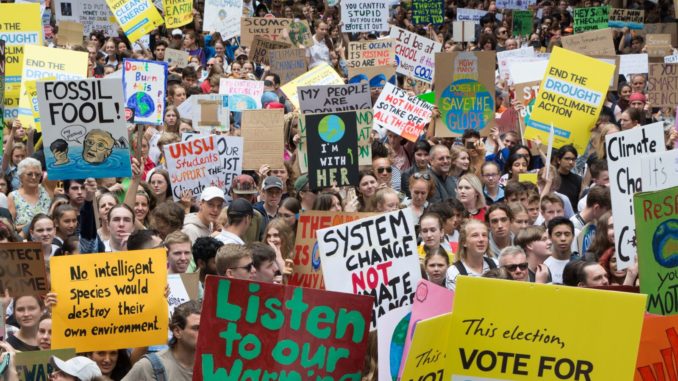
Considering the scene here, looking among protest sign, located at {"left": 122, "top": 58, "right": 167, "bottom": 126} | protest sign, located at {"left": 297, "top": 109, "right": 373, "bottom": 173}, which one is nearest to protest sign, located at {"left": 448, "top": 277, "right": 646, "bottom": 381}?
protest sign, located at {"left": 297, "top": 109, "right": 373, "bottom": 173}

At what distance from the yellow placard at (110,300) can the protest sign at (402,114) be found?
7.10 meters

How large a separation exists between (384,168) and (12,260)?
5.43 meters

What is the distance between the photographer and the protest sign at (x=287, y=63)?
1911 cm

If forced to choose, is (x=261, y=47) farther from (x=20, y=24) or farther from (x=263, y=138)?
(x=263, y=138)

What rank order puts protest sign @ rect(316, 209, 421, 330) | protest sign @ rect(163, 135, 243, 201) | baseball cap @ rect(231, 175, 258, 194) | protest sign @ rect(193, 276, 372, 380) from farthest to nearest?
protest sign @ rect(163, 135, 243, 201) → baseball cap @ rect(231, 175, 258, 194) → protest sign @ rect(316, 209, 421, 330) → protest sign @ rect(193, 276, 372, 380)

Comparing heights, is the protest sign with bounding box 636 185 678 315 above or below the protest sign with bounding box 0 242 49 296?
above

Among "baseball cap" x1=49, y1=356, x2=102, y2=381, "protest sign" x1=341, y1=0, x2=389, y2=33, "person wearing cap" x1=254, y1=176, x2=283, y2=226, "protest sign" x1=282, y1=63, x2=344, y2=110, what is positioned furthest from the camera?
"protest sign" x1=341, y1=0, x2=389, y2=33

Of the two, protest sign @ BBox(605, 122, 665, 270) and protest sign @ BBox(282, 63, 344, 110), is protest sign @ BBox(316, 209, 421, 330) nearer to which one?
protest sign @ BBox(605, 122, 665, 270)

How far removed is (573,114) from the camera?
14.5 metres

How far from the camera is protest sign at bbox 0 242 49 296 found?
821cm

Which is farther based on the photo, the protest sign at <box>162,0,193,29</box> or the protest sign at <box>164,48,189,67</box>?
the protest sign at <box>162,0,193,29</box>

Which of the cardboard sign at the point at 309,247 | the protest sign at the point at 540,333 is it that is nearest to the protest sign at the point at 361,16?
the cardboard sign at the point at 309,247

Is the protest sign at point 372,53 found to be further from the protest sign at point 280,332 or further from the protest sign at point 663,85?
the protest sign at point 280,332

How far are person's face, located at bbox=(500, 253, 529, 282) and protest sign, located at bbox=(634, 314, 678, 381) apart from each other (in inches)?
99.7
